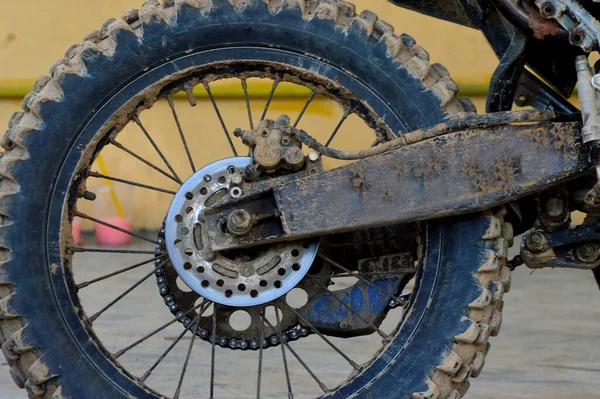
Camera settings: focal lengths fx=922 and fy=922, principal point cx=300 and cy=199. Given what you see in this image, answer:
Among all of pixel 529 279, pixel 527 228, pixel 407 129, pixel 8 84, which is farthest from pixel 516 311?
pixel 8 84

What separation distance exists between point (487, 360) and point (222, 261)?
199cm

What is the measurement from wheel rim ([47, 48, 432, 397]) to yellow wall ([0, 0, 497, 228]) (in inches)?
187

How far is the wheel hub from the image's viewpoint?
94.9 inches

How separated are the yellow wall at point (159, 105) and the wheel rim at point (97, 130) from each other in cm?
474

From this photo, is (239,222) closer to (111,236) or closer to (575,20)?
(575,20)

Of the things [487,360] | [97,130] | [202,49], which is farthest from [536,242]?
[487,360]

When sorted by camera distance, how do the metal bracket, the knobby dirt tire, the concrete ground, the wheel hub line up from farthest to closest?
the concrete ground
the wheel hub
the knobby dirt tire
the metal bracket

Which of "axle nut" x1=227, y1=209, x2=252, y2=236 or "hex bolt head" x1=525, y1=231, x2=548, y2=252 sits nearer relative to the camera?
"axle nut" x1=227, y1=209, x2=252, y2=236

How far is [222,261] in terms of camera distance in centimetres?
242

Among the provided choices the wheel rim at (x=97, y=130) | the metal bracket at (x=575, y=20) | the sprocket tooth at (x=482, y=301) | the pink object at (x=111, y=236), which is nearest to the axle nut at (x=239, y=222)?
the wheel rim at (x=97, y=130)

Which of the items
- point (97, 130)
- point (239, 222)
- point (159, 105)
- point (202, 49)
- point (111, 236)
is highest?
point (159, 105)

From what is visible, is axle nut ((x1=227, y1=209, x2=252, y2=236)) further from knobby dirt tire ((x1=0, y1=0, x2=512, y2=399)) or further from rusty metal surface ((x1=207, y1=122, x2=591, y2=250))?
knobby dirt tire ((x1=0, y1=0, x2=512, y2=399))

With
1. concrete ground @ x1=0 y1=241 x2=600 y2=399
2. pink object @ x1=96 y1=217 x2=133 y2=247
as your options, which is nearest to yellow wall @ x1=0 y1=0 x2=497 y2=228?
pink object @ x1=96 y1=217 x2=133 y2=247

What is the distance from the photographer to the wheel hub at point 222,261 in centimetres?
241
